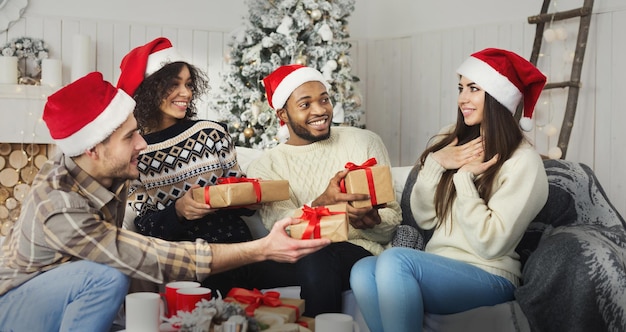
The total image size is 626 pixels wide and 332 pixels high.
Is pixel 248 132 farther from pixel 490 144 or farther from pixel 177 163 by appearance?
pixel 490 144

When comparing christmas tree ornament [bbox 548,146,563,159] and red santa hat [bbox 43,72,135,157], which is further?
christmas tree ornament [bbox 548,146,563,159]

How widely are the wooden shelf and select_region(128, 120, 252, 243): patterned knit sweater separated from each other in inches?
93.2

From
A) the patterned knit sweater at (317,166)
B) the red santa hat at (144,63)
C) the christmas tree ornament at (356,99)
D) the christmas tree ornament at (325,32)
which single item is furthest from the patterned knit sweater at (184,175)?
the christmas tree ornament at (356,99)

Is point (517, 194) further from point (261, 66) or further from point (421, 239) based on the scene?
point (261, 66)

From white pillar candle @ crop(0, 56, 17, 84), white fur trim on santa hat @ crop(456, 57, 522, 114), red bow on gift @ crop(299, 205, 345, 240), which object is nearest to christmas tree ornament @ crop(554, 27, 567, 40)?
white fur trim on santa hat @ crop(456, 57, 522, 114)

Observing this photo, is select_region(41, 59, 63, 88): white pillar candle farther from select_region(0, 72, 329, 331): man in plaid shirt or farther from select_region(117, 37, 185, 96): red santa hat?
select_region(0, 72, 329, 331): man in plaid shirt

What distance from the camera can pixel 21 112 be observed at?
465 centimetres

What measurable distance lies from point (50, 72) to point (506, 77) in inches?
131

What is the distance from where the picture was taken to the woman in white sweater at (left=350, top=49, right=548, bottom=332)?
215 centimetres

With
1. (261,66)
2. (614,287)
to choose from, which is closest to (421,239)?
(614,287)

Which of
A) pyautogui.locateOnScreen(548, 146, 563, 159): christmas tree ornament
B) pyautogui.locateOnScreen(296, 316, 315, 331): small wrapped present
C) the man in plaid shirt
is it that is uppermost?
pyautogui.locateOnScreen(548, 146, 563, 159): christmas tree ornament

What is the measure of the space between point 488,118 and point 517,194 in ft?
1.10

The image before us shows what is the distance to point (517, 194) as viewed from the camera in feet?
7.16

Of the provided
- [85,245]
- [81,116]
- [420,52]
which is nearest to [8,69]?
[420,52]
